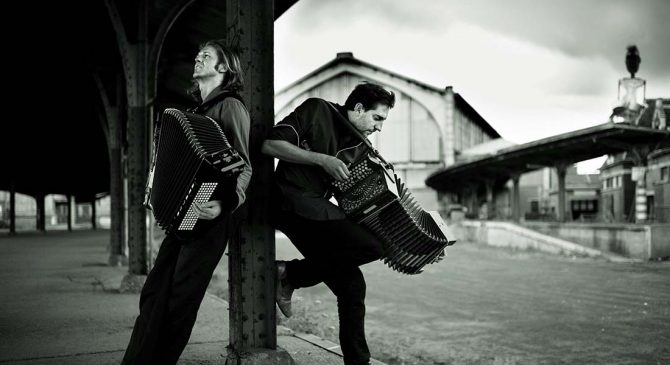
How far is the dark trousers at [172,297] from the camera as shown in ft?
9.59

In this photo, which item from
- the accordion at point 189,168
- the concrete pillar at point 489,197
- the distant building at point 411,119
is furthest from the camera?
the distant building at point 411,119

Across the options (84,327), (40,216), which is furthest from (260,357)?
(40,216)

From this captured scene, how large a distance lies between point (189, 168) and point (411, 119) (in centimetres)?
4251

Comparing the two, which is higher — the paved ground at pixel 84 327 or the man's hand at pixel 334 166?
the man's hand at pixel 334 166

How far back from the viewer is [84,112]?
838 inches

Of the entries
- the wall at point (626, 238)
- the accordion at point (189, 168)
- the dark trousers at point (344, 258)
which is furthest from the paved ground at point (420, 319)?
the wall at point (626, 238)

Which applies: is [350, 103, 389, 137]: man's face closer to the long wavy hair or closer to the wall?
the long wavy hair

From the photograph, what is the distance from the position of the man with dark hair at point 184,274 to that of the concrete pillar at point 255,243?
1.69 feet

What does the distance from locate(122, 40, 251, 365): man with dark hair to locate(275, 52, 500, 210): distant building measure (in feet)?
135

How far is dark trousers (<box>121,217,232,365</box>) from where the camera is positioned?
2.92 metres

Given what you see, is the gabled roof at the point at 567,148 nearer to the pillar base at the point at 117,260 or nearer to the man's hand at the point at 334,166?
the pillar base at the point at 117,260

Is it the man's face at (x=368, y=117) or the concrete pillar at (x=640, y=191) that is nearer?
the man's face at (x=368, y=117)

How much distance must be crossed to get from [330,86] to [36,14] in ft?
113

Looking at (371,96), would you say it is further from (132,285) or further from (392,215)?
(132,285)
